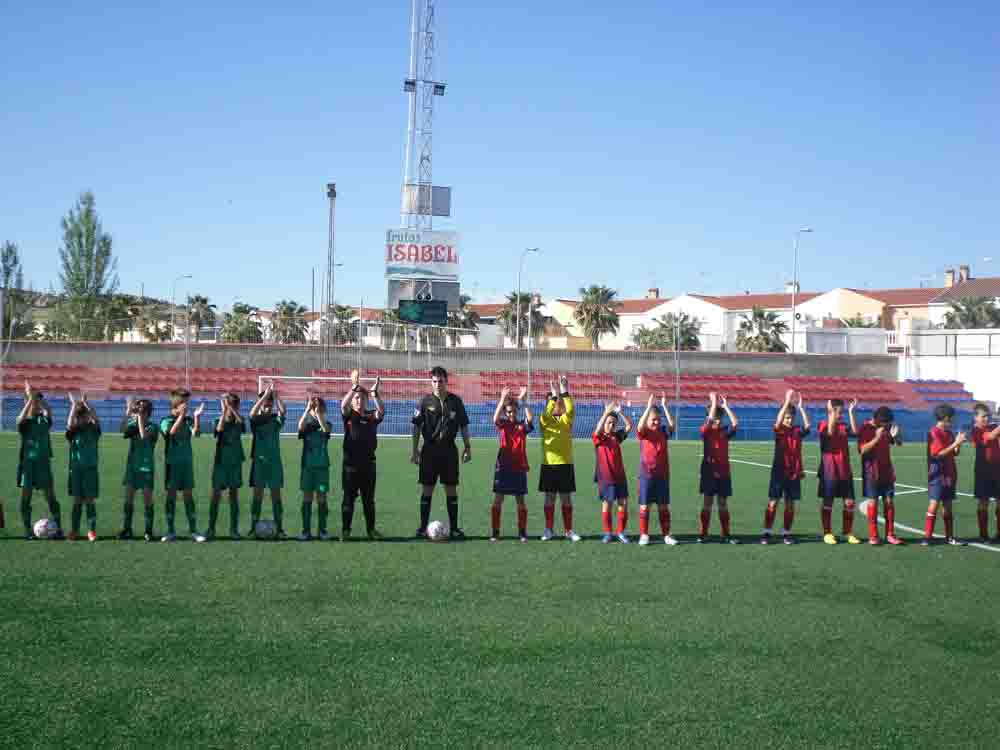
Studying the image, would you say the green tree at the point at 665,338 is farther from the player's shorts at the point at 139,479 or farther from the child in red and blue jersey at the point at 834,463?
the player's shorts at the point at 139,479

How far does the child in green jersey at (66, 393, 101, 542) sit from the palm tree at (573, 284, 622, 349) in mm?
65268

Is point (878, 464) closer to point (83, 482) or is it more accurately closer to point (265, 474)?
point (265, 474)

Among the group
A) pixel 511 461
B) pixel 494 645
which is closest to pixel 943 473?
pixel 511 461

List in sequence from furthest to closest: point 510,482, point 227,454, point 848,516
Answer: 1. point 848,516
2. point 510,482
3. point 227,454

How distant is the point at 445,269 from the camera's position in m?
45.0

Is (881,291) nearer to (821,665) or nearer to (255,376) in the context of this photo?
(255,376)

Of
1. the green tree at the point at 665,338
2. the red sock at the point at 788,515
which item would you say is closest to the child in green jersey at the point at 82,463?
the red sock at the point at 788,515

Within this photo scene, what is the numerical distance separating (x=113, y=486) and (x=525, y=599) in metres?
12.0

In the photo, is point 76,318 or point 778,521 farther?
point 76,318

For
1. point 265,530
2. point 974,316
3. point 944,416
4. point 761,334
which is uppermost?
point 974,316

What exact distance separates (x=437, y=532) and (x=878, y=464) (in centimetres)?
596

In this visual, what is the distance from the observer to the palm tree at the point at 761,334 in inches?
2623

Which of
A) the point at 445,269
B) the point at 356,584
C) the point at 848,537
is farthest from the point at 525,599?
the point at 445,269

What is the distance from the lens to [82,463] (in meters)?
11.9
